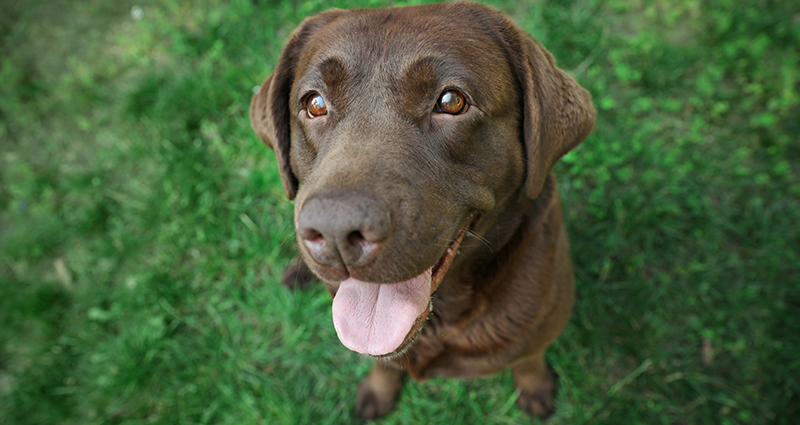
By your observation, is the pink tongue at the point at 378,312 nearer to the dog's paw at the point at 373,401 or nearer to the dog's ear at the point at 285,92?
the dog's ear at the point at 285,92

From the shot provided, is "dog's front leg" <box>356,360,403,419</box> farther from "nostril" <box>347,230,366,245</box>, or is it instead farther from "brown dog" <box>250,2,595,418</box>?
"nostril" <box>347,230,366,245</box>

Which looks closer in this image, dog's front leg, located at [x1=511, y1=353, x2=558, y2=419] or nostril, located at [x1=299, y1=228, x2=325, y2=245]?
nostril, located at [x1=299, y1=228, x2=325, y2=245]

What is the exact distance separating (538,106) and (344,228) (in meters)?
1.00

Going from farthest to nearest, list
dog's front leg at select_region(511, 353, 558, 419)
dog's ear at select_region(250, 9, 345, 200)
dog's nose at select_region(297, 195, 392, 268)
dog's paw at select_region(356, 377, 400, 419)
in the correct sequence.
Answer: dog's paw at select_region(356, 377, 400, 419) → dog's front leg at select_region(511, 353, 558, 419) → dog's ear at select_region(250, 9, 345, 200) → dog's nose at select_region(297, 195, 392, 268)

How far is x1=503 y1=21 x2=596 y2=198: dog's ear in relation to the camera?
1.89 m

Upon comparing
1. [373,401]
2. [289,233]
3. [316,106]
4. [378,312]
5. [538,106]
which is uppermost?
[538,106]

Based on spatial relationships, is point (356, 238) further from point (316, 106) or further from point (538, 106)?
point (538, 106)

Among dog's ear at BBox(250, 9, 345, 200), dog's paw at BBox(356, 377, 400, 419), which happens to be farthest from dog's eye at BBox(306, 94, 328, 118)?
dog's paw at BBox(356, 377, 400, 419)

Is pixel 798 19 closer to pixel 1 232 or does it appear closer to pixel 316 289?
pixel 316 289

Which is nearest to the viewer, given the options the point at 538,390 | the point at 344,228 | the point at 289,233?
the point at 344,228

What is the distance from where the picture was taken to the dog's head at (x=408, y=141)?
150 centimetres

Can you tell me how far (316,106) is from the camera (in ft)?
6.40

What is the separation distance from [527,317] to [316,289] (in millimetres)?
1628

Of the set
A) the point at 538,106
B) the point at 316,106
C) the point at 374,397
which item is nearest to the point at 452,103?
the point at 538,106
